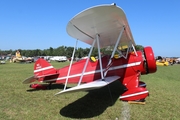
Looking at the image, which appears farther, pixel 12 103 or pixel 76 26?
pixel 12 103

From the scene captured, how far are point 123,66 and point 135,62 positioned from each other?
0.48 metres

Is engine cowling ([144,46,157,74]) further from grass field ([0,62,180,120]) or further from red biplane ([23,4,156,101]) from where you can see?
grass field ([0,62,180,120])

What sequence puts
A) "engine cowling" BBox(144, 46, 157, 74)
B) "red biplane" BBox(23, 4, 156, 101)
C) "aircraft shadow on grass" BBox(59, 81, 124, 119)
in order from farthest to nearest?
1. "engine cowling" BBox(144, 46, 157, 74)
2. "aircraft shadow on grass" BBox(59, 81, 124, 119)
3. "red biplane" BBox(23, 4, 156, 101)

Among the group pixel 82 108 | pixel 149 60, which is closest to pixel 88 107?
pixel 82 108

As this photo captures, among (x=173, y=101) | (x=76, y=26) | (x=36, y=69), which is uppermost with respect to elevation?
(x=76, y=26)

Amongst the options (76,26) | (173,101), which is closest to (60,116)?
(76,26)

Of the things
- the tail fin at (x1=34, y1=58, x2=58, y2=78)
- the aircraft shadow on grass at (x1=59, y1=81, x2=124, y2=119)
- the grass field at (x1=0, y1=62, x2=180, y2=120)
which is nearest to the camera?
the grass field at (x1=0, y1=62, x2=180, y2=120)

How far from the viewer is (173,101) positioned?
223 inches

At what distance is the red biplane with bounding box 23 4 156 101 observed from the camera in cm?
392

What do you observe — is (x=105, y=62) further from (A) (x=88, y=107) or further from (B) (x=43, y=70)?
(B) (x=43, y=70)

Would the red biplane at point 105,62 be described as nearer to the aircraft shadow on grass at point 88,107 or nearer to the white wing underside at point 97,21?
the white wing underside at point 97,21

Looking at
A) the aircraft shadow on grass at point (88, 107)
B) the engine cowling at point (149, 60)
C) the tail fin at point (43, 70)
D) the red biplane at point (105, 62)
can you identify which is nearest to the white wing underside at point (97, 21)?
the red biplane at point (105, 62)

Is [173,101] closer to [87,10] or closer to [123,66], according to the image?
[123,66]

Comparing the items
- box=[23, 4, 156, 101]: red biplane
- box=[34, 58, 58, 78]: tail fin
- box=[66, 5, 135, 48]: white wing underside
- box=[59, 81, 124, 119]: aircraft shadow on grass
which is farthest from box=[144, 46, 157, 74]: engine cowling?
box=[34, 58, 58, 78]: tail fin
